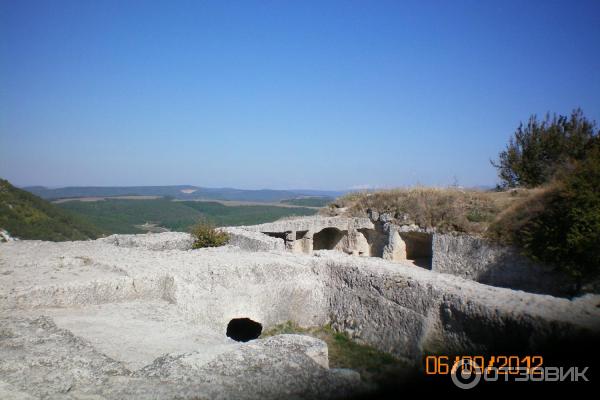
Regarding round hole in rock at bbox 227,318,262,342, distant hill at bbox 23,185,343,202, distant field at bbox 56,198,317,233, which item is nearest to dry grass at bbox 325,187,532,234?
round hole in rock at bbox 227,318,262,342

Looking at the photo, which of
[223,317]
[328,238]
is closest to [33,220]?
[328,238]

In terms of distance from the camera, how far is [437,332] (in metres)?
6.41

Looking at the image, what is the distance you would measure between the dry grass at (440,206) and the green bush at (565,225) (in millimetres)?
1012

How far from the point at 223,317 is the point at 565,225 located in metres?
A: 9.23

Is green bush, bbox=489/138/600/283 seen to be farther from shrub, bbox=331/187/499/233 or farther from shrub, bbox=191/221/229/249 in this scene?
shrub, bbox=191/221/229/249

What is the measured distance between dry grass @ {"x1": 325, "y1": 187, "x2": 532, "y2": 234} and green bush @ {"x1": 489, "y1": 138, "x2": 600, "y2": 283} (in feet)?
3.32

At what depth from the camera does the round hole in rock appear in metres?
8.86

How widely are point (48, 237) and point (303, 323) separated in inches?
794

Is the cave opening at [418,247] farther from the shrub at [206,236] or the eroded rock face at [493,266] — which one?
the shrub at [206,236]

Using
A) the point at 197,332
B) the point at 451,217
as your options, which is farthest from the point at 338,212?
the point at 197,332

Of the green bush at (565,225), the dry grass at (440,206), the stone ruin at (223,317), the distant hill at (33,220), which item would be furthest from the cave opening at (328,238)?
the distant hill at (33,220)

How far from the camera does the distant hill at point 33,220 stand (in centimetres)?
2148

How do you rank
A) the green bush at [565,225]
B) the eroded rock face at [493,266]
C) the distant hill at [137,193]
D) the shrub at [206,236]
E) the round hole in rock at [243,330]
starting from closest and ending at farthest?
the round hole in rock at [243,330] < the green bush at [565,225] < the eroded rock face at [493,266] < the shrub at [206,236] < the distant hill at [137,193]

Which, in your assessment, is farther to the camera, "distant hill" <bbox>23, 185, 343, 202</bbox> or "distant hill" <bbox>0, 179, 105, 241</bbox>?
"distant hill" <bbox>23, 185, 343, 202</bbox>
